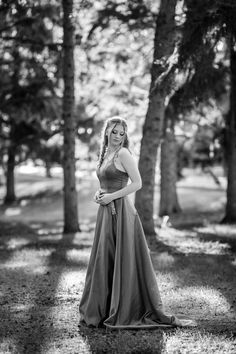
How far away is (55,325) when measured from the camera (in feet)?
17.9

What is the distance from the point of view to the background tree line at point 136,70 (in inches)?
351

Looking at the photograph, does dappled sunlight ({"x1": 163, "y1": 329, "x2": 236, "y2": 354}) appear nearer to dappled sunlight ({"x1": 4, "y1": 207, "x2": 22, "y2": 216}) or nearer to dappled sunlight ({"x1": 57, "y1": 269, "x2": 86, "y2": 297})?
dappled sunlight ({"x1": 57, "y1": 269, "x2": 86, "y2": 297})

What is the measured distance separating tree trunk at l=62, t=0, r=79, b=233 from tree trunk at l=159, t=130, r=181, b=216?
5.64 m

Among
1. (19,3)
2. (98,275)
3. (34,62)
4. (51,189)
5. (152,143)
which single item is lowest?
(51,189)

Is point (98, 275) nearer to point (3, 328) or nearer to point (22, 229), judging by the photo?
point (3, 328)

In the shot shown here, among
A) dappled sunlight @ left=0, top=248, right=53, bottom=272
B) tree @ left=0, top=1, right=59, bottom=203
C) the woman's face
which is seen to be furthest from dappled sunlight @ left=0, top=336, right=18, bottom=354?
tree @ left=0, top=1, right=59, bottom=203

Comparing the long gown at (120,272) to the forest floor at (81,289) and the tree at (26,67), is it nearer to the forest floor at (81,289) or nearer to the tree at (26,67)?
the forest floor at (81,289)

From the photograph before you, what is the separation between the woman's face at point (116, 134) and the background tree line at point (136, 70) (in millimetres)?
3444

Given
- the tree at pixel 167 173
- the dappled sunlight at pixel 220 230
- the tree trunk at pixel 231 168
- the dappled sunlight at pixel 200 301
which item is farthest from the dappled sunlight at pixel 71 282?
the tree at pixel 167 173

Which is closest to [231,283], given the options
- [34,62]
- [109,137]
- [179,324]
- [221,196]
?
[179,324]

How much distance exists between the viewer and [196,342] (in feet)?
15.8

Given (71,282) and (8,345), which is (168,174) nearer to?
Answer: (71,282)

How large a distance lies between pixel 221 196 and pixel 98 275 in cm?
2066

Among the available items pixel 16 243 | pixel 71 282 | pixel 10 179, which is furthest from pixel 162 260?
pixel 10 179
